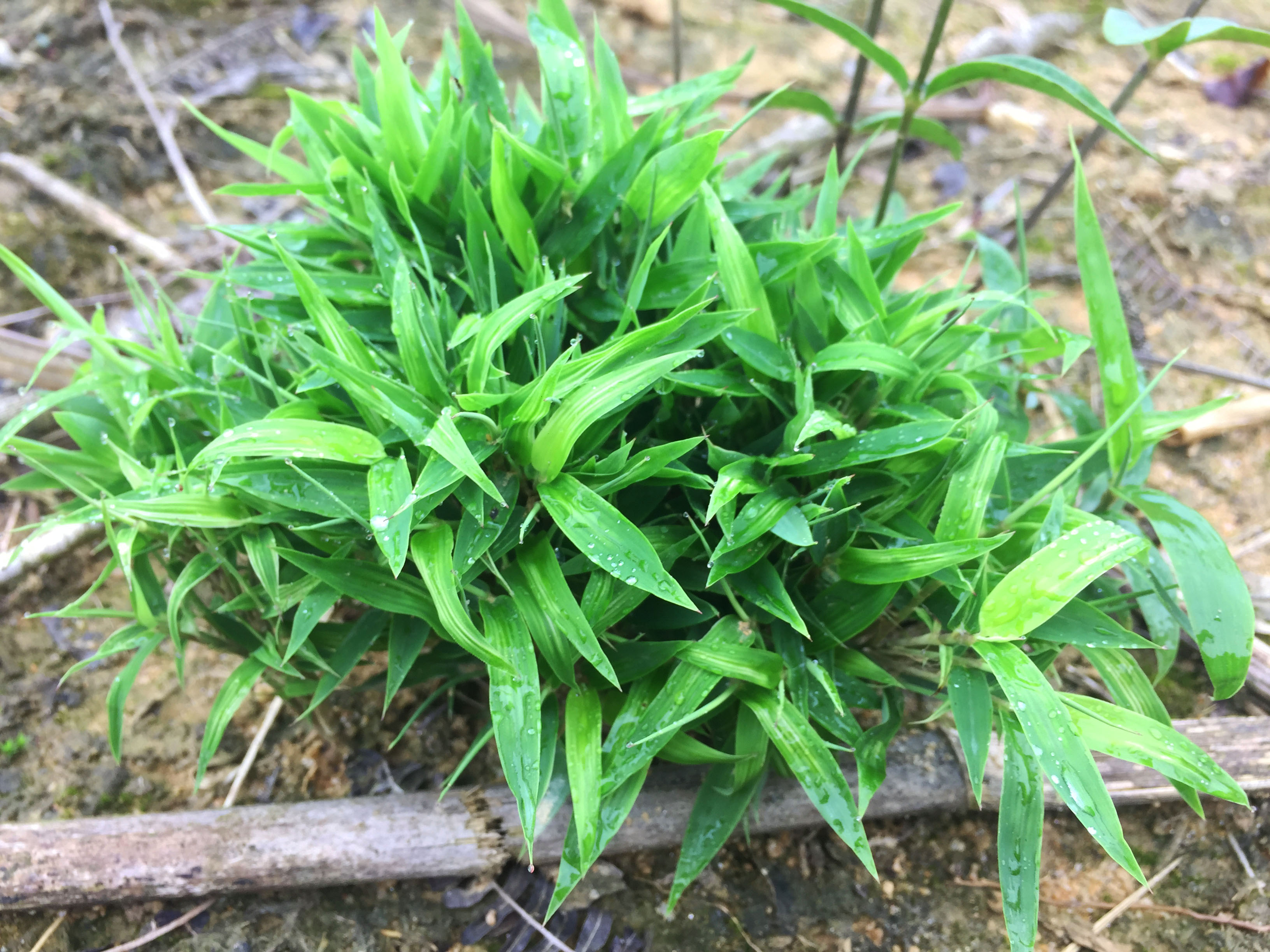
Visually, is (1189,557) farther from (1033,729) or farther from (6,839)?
(6,839)

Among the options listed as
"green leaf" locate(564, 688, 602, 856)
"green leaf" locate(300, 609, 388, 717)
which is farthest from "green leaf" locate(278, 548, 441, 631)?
"green leaf" locate(564, 688, 602, 856)

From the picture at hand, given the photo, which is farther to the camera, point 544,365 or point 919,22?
point 919,22

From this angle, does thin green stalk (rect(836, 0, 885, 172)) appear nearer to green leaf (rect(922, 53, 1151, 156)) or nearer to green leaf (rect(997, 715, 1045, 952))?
green leaf (rect(922, 53, 1151, 156))

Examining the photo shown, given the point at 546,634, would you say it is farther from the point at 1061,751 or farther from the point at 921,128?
the point at 921,128

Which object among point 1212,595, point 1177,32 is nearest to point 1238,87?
point 1177,32

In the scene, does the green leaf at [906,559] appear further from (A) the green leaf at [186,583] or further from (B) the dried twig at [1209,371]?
(B) the dried twig at [1209,371]

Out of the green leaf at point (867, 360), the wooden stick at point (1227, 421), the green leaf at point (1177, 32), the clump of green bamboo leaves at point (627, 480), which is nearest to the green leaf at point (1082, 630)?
the clump of green bamboo leaves at point (627, 480)

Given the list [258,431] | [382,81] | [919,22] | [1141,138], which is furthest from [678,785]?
[919,22]
